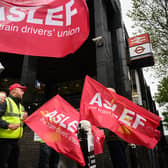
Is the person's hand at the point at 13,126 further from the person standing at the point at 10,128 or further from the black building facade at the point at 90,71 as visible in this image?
the black building facade at the point at 90,71

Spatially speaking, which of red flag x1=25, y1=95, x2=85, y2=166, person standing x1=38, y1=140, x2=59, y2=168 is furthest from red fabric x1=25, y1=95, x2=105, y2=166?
person standing x1=38, y1=140, x2=59, y2=168

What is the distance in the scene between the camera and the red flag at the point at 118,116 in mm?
3295

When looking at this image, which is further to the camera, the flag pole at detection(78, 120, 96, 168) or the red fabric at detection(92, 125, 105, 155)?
the red fabric at detection(92, 125, 105, 155)

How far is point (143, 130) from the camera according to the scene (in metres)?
3.49

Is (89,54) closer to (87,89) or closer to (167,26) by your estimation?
(167,26)

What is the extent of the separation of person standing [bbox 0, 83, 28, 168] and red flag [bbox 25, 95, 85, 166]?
26 cm

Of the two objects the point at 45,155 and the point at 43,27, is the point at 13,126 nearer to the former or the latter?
the point at 45,155

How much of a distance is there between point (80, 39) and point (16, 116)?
81.3 inches

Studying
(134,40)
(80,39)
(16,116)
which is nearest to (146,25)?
(134,40)

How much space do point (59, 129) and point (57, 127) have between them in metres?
0.06

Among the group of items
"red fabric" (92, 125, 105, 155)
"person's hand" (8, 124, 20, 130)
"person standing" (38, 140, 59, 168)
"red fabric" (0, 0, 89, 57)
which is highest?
"red fabric" (0, 0, 89, 57)

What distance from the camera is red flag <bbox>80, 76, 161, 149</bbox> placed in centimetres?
329

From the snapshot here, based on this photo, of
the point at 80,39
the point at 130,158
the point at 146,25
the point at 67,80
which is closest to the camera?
the point at 80,39

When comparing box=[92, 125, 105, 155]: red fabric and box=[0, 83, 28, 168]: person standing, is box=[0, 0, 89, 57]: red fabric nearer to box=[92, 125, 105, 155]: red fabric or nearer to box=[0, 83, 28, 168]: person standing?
box=[0, 83, 28, 168]: person standing
